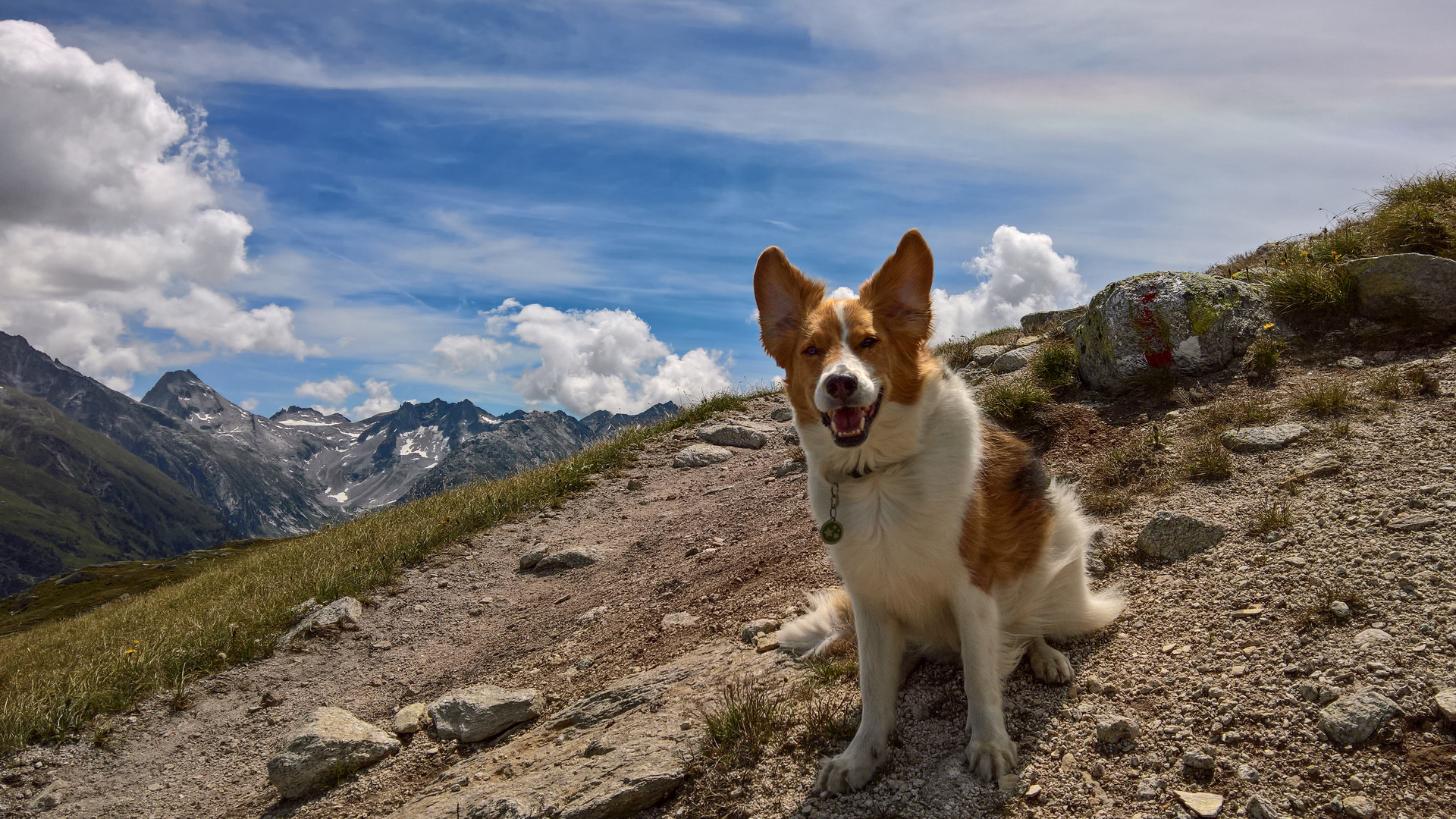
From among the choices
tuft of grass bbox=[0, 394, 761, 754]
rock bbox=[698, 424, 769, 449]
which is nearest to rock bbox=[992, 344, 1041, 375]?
rock bbox=[698, 424, 769, 449]

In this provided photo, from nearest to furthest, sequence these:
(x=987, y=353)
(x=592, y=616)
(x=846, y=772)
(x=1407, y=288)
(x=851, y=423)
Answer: (x=846, y=772), (x=851, y=423), (x=1407, y=288), (x=592, y=616), (x=987, y=353)

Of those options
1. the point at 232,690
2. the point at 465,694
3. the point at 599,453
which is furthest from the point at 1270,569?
the point at 599,453

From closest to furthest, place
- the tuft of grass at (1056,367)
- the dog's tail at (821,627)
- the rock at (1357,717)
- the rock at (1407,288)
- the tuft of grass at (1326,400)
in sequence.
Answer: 1. the rock at (1357,717)
2. the dog's tail at (821,627)
3. the tuft of grass at (1326,400)
4. the rock at (1407,288)
5. the tuft of grass at (1056,367)

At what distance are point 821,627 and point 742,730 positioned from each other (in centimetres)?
137

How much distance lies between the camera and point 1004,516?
14.1 ft

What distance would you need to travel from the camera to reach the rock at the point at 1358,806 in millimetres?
2916

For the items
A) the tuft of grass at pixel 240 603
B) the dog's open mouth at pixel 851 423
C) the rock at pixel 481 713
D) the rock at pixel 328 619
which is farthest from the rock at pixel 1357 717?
the tuft of grass at pixel 240 603

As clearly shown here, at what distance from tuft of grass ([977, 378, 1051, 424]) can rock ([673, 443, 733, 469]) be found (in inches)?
255

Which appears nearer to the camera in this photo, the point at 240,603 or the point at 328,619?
the point at 328,619

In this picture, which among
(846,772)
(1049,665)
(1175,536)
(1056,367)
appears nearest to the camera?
(846,772)

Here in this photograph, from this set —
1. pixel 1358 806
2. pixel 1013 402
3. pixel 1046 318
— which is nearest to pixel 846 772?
pixel 1358 806

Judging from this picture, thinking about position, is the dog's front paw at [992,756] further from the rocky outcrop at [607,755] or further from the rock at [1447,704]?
the rock at [1447,704]

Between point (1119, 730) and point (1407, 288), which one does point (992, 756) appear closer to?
point (1119, 730)

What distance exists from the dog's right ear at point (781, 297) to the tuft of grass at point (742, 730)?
214cm
